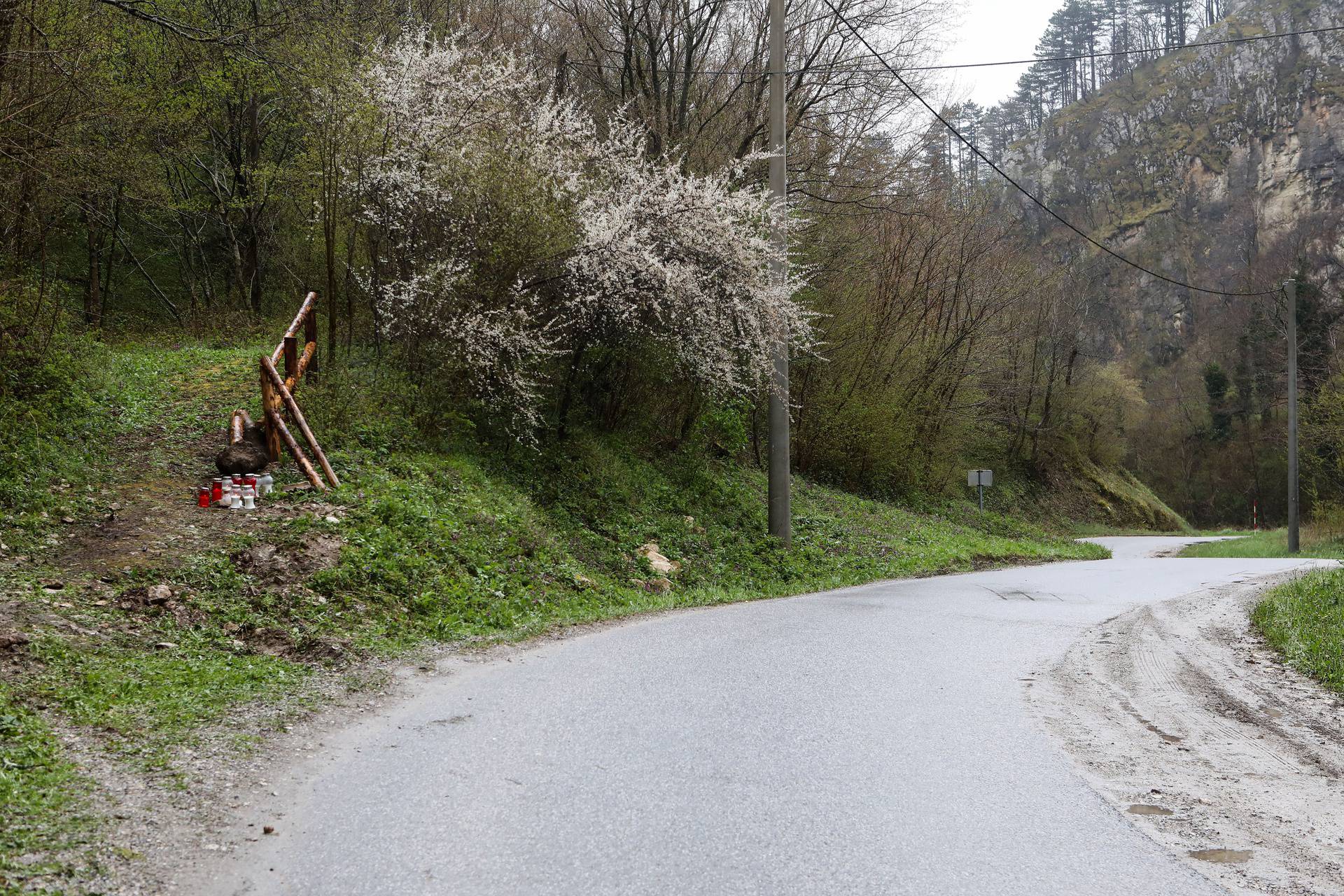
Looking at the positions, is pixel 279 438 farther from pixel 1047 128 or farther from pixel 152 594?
pixel 1047 128

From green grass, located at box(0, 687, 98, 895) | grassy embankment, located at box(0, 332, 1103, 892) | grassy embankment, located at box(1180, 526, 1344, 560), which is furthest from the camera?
grassy embankment, located at box(1180, 526, 1344, 560)

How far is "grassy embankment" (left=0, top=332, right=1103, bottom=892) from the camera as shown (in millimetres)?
5836

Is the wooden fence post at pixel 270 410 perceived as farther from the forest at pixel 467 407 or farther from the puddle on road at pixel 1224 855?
the puddle on road at pixel 1224 855

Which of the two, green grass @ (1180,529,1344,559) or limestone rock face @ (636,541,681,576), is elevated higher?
limestone rock face @ (636,541,681,576)

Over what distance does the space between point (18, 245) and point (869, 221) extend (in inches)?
810

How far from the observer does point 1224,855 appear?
4.22 meters

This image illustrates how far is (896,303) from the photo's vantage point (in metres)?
29.8

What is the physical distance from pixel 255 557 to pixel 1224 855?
763 centimetres

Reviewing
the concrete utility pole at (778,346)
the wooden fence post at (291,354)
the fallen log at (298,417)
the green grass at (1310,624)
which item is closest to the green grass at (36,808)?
the fallen log at (298,417)

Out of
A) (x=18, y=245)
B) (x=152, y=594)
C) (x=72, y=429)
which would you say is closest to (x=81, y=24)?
(x=18, y=245)

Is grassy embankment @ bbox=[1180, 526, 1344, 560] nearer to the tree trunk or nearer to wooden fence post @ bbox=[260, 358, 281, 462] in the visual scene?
wooden fence post @ bbox=[260, 358, 281, 462]

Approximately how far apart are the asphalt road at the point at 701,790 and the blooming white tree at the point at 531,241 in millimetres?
6188

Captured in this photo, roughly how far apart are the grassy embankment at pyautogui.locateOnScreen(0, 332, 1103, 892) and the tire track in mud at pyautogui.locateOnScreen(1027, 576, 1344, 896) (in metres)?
4.55

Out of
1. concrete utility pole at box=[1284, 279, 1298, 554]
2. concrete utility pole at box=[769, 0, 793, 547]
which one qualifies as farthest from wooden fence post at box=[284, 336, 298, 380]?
concrete utility pole at box=[1284, 279, 1298, 554]
